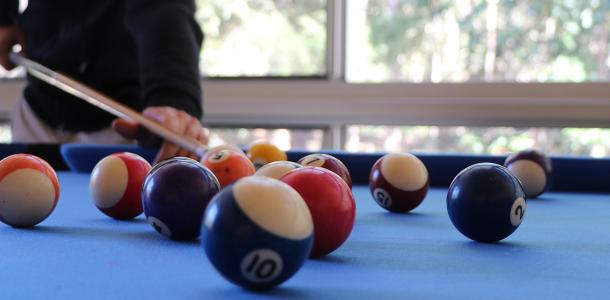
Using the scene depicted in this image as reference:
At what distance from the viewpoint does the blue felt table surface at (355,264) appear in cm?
85

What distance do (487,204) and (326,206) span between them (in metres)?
0.34

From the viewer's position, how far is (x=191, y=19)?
2.79 m

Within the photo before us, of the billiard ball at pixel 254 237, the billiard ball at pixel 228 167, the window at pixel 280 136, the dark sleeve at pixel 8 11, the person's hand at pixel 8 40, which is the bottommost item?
the window at pixel 280 136

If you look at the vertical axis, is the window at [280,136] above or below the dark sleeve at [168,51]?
below

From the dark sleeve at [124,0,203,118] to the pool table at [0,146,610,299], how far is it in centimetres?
89

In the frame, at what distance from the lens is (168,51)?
2586 millimetres

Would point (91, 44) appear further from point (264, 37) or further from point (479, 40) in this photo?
point (479, 40)

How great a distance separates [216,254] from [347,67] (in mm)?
3566

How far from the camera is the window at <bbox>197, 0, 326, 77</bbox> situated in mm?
4379

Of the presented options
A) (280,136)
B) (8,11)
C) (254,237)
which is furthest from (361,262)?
(280,136)

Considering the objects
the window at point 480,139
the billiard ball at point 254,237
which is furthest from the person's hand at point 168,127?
the window at point 480,139

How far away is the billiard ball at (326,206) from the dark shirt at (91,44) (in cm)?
167

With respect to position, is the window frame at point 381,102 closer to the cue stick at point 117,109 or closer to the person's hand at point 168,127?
the cue stick at point 117,109

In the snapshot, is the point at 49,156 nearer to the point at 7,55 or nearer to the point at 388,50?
the point at 7,55
